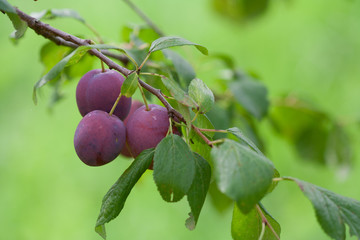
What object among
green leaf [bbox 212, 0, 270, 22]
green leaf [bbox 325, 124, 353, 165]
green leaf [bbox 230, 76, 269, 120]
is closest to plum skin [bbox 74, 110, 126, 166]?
green leaf [bbox 230, 76, 269, 120]

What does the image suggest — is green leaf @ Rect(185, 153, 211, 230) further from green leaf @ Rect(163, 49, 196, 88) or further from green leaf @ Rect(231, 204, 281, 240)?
green leaf @ Rect(163, 49, 196, 88)

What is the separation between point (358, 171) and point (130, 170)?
1.75 meters

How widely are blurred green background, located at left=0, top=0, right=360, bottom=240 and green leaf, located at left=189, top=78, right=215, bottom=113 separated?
2.23 feet

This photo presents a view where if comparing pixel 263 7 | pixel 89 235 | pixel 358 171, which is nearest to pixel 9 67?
pixel 89 235

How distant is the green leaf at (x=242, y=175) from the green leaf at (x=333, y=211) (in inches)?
2.6

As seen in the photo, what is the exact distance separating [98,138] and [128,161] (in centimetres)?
138

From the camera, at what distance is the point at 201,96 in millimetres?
573

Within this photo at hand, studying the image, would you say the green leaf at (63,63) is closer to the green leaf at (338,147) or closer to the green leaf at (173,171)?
the green leaf at (173,171)

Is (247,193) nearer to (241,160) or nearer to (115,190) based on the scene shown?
(241,160)

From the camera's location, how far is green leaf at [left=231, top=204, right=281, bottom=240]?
0.60m

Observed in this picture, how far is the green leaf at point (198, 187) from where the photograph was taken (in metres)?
0.53

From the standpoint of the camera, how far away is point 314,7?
273cm

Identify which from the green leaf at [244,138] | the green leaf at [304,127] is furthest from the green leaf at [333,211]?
the green leaf at [304,127]

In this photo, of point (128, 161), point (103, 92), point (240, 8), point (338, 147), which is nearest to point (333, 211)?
point (103, 92)
